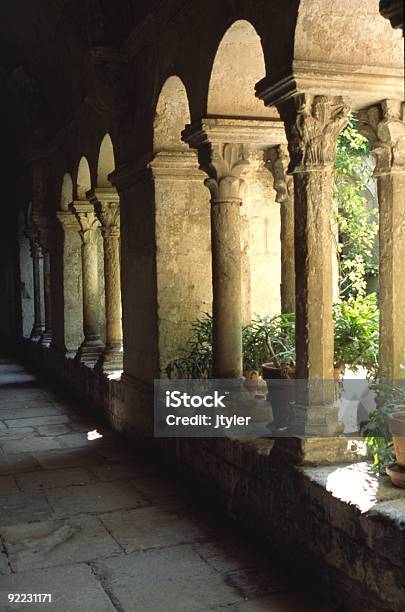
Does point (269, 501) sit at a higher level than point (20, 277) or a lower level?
lower

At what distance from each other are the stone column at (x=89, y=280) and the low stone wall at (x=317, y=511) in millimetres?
3911

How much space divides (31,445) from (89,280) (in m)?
2.87

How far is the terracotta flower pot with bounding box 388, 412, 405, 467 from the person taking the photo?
3.04 m

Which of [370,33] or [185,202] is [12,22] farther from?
[370,33]

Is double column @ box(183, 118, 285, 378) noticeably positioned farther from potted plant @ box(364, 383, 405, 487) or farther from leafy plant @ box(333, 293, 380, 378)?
potted plant @ box(364, 383, 405, 487)

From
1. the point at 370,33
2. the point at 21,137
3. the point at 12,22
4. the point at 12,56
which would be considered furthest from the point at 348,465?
the point at 21,137

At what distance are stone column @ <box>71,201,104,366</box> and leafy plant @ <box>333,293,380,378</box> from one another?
4.98 meters

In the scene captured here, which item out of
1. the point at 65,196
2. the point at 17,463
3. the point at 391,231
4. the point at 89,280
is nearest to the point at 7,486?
the point at 17,463

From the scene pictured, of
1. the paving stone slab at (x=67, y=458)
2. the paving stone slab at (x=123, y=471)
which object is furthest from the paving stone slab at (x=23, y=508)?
the paving stone slab at (x=67, y=458)

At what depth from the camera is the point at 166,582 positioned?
3.41m

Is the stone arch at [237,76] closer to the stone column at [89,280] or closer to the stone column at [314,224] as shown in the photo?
the stone column at [314,224]

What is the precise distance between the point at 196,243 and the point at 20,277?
9.36 meters

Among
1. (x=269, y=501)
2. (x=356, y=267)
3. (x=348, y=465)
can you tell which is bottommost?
(x=269, y=501)

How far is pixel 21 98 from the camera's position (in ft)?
36.1
